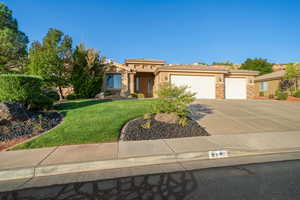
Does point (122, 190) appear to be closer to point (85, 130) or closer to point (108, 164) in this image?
point (108, 164)

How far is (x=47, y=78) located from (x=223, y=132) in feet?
44.3

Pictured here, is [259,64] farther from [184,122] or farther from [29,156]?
[29,156]

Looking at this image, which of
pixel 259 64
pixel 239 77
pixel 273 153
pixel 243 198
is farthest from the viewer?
pixel 259 64

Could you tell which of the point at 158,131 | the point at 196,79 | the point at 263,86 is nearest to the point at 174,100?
the point at 158,131

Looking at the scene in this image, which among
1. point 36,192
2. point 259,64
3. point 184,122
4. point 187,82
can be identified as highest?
point 259,64

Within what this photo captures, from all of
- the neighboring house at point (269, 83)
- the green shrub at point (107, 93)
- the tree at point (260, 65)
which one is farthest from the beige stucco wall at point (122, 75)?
the tree at point (260, 65)

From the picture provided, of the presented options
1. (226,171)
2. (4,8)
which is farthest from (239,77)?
(4,8)

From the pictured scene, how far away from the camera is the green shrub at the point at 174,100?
6281 mm

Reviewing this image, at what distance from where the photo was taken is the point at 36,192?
2457 millimetres

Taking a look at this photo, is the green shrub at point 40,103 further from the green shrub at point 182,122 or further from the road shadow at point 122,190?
the green shrub at point 182,122

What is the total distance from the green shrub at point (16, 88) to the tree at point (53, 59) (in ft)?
19.2

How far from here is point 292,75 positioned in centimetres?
1891

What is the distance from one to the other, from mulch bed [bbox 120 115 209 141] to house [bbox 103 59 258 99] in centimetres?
944


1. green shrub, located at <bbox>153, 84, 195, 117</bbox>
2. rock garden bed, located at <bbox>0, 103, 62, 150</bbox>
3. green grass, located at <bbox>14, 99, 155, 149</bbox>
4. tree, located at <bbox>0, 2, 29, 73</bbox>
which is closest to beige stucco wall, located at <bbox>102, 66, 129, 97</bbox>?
tree, located at <bbox>0, 2, 29, 73</bbox>
